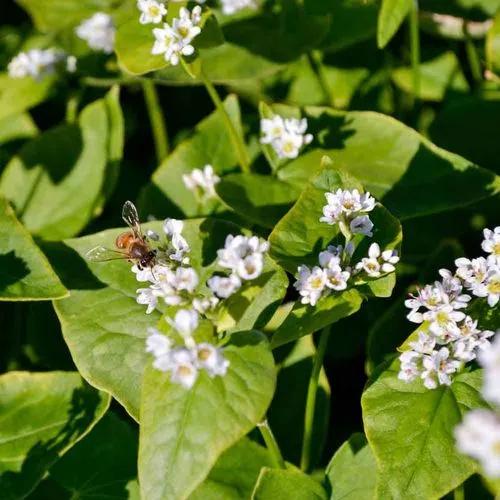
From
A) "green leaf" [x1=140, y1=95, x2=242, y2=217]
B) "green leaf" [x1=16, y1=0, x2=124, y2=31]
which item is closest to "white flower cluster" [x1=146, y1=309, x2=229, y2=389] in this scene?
"green leaf" [x1=140, y1=95, x2=242, y2=217]

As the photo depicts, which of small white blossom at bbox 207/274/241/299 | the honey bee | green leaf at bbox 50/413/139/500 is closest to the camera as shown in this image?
small white blossom at bbox 207/274/241/299

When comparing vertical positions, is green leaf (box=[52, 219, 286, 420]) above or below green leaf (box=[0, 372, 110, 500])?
above

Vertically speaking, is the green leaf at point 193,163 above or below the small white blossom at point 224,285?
below

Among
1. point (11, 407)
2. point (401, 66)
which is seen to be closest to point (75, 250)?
point (11, 407)

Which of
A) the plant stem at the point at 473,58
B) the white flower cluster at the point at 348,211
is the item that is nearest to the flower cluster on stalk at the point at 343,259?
the white flower cluster at the point at 348,211

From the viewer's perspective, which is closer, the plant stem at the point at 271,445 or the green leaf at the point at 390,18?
the plant stem at the point at 271,445

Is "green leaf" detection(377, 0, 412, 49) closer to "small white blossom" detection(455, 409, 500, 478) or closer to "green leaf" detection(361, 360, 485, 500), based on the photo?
"green leaf" detection(361, 360, 485, 500)

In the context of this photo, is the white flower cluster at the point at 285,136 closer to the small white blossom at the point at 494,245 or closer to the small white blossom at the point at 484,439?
the small white blossom at the point at 494,245

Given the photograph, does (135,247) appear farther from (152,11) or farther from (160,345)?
(152,11)
